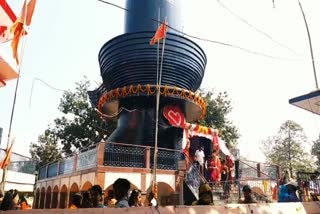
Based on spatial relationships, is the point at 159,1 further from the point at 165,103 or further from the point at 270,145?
the point at 270,145


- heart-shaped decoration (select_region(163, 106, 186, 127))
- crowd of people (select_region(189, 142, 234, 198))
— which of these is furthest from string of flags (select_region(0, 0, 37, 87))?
heart-shaped decoration (select_region(163, 106, 186, 127))

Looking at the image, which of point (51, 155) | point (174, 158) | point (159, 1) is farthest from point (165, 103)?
point (51, 155)

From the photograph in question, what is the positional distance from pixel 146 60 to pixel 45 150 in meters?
22.2

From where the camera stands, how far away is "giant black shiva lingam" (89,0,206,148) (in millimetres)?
15570

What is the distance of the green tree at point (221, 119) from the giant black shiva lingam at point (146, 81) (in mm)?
11906

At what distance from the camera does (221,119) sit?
96.1 ft

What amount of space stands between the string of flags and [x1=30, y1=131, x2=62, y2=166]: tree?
2675 cm

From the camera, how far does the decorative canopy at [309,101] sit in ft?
32.6

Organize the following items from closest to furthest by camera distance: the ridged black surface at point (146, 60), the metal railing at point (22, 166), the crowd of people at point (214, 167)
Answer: the crowd of people at point (214, 167)
the ridged black surface at point (146, 60)
the metal railing at point (22, 166)

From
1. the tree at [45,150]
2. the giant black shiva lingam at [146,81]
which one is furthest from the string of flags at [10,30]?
the tree at [45,150]

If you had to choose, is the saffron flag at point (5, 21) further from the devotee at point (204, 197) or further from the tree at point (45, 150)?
the tree at point (45, 150)

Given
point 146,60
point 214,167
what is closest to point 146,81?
point 146,60

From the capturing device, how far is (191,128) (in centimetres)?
1686

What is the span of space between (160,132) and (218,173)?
354cm
